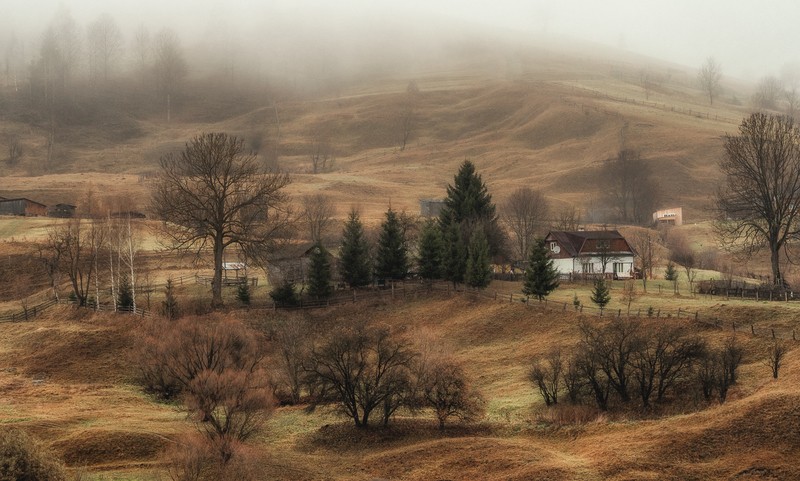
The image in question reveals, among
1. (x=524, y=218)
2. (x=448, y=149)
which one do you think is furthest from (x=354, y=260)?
(x=448, y=149)

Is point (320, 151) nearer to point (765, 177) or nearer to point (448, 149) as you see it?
point (448, 149)

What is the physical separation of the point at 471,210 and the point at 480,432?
3780 cm

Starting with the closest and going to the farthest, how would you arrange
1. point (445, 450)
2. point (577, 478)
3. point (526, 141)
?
point (577, 478) < point (445, 450) < point (526, 141)

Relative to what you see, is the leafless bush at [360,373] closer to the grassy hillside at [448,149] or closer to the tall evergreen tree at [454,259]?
the tall evergreen tree at [454,259]

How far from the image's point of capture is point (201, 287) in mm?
62219

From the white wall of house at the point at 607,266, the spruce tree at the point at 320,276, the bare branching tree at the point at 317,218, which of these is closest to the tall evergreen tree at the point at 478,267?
the spruce tree at the point at 320,276

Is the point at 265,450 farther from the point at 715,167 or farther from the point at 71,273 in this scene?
the point at 715,167

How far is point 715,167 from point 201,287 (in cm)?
10211

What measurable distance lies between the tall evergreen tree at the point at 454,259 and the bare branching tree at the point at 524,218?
17.1 metres

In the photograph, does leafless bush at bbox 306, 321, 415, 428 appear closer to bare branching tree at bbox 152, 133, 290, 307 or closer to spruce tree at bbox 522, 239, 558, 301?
spruce tree at bbox 522, 239, 558, 301

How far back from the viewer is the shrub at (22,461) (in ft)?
69.3

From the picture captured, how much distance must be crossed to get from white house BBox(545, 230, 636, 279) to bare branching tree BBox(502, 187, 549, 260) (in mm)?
7409

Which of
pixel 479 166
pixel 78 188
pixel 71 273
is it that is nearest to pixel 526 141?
pixel 479 166

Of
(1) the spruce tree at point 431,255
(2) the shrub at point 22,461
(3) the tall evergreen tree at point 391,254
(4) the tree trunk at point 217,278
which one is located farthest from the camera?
(3) the tall evergreen tree at point 391,254
